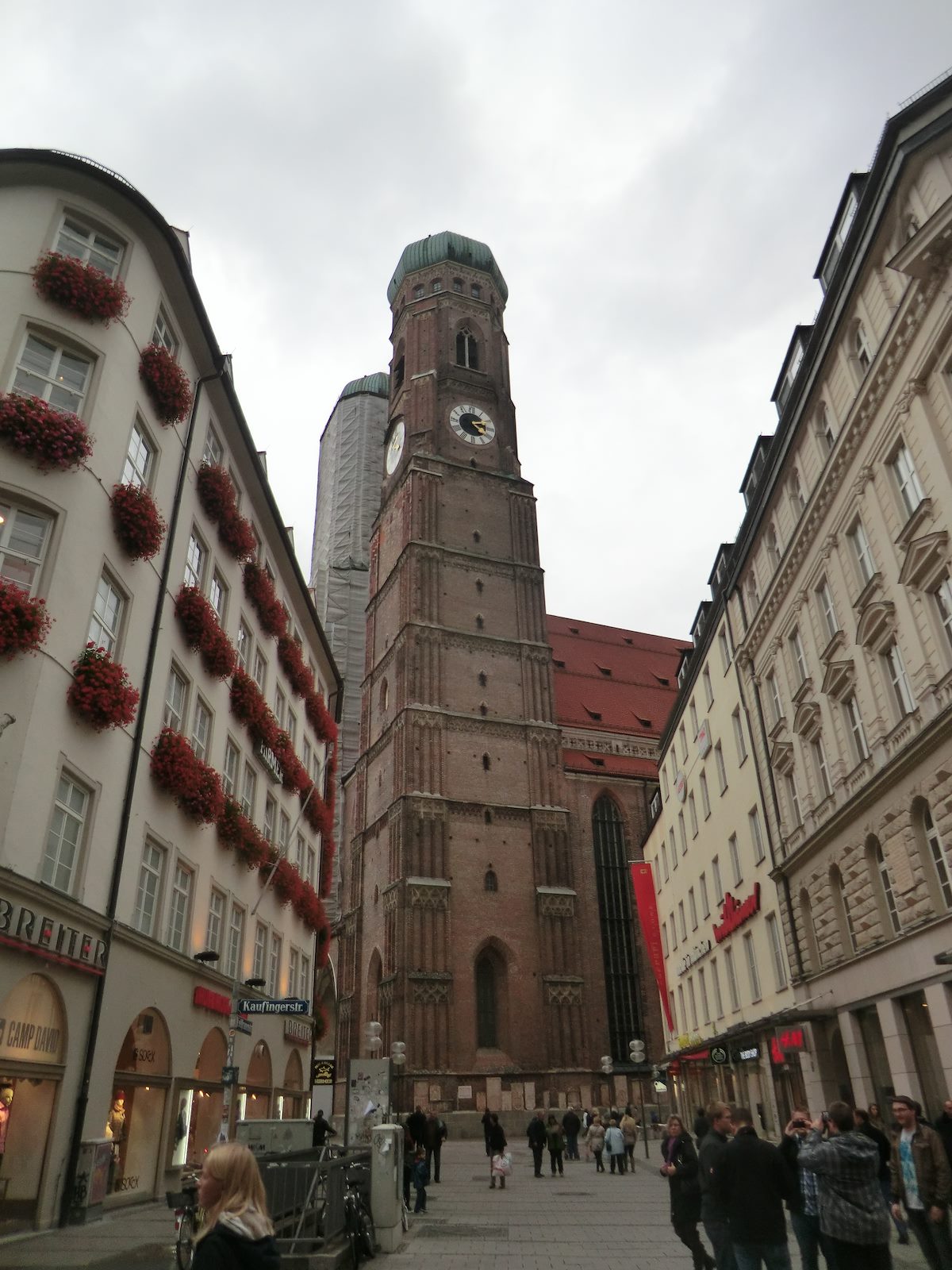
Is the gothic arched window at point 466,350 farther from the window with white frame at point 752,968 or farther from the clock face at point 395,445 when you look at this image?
the window with white frame at point 752,968

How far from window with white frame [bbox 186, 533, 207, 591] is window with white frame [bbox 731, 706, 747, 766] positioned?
1544 cm

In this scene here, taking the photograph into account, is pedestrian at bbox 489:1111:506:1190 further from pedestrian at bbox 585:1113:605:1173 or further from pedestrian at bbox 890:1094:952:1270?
pedestrian at bbox 890:1094:952:1270

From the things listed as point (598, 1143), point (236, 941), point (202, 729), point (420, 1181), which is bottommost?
point (420, 1181)

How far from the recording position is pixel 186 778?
17141 millimetres

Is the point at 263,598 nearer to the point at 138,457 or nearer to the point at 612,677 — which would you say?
the point at 138,457

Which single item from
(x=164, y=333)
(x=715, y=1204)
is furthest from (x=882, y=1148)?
→ (x=164, y=333)

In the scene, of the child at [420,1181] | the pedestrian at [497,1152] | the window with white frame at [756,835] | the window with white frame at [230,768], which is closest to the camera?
the child at [420,1181]

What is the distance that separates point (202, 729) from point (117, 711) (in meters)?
6.07

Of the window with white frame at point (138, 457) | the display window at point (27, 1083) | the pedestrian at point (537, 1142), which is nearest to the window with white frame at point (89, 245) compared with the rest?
the window with white frame at point (138, 457)

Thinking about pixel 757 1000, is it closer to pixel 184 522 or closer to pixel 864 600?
pixel 864 600

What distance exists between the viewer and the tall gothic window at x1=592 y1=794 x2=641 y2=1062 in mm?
48500

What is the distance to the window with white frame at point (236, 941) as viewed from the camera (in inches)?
824

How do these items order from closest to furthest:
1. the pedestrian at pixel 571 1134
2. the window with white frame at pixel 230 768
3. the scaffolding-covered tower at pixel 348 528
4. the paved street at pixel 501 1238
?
the paved street at pixel 501 1238 < the window with white frame at pixel 230 768 < the pedestrian at pixel 571 1134 < the scaffolding-covered tower at pixel 348 528

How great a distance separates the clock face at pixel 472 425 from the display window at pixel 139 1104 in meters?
47.7
